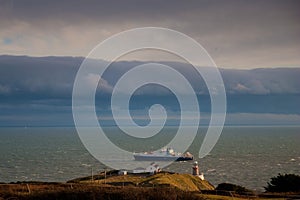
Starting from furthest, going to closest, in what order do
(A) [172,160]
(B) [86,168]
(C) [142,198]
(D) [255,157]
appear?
1. (A) [172,160]
2. (D) [255,157]
3. (B) [86,168]
4. (C) [142,198]

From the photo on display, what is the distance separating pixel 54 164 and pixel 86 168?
8.97 m

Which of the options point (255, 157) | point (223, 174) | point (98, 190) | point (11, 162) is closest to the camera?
point (98, 190)

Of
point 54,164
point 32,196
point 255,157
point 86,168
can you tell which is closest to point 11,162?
point 54,164

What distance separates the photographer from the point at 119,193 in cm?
3303

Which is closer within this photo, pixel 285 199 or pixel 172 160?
pixel 285 199

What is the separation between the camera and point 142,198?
32.0 metres

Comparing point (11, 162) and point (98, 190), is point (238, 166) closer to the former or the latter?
point (11, 162)

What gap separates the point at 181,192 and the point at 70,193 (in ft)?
26.0

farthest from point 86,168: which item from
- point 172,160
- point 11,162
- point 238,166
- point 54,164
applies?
point 172,160

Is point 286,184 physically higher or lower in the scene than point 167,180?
lower

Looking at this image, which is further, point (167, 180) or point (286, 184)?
point (167, 180)

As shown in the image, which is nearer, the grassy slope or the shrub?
the shrub

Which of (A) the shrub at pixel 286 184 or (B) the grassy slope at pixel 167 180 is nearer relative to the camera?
(A) the shrub at pixel 286 184

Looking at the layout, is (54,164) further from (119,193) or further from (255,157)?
(119,193)
